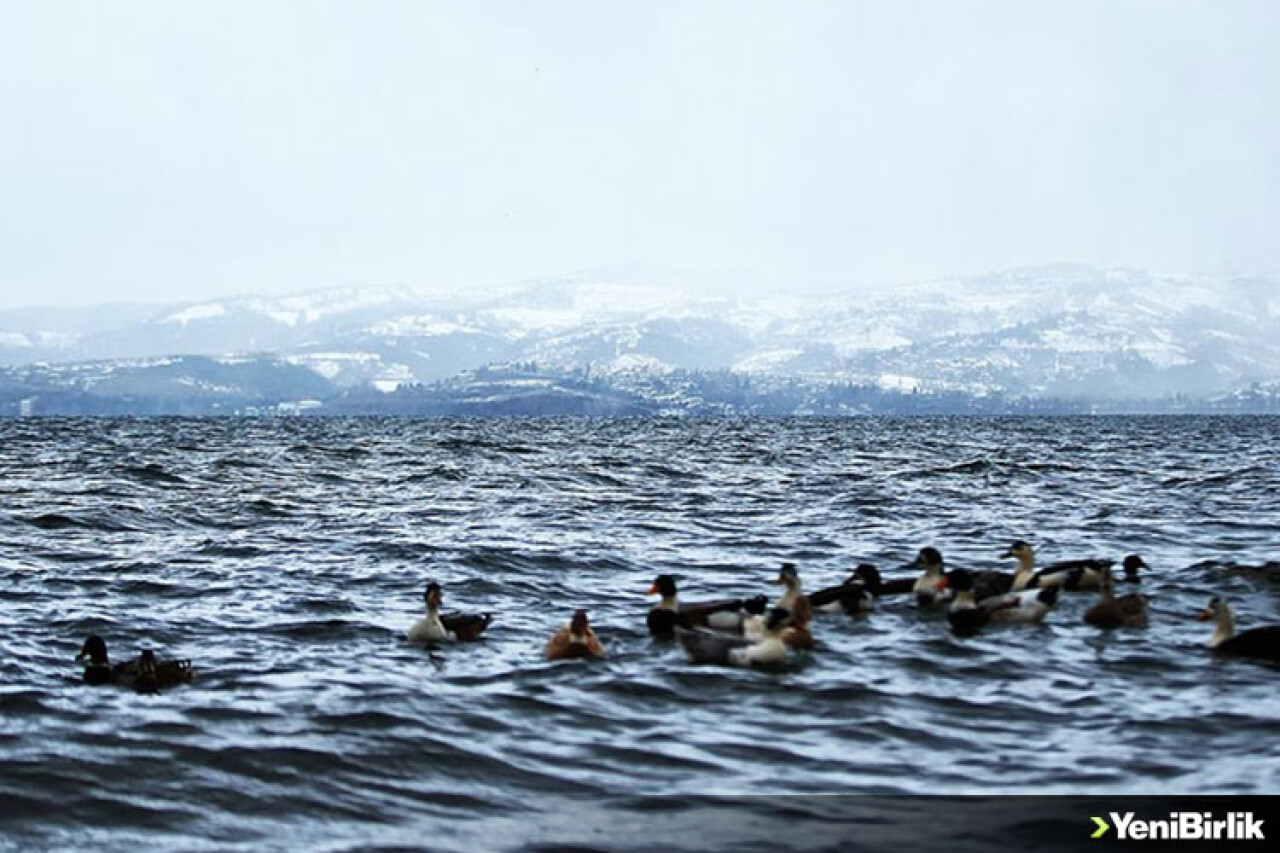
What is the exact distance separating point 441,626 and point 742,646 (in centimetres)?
405

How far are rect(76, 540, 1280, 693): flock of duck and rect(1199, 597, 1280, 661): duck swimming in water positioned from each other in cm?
1

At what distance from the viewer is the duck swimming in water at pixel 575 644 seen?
17.7 meters

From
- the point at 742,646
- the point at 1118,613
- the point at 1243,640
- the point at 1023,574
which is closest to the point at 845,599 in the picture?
the point at 1023,574

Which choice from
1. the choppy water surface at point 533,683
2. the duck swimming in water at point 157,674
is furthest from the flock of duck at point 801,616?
the choppy water surface at point 533,683

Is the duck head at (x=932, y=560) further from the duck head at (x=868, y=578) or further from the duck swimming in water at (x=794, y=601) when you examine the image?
the duck swimming in water at (x=794, y=601)

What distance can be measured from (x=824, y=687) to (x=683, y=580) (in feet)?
31.9

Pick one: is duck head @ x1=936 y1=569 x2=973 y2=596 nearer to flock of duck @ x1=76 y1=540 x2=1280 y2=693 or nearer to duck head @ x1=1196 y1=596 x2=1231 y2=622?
flock of duck @ x1=76 y1=540 x2=1280 y2=693

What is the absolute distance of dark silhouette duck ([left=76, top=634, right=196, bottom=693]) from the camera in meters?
15.8

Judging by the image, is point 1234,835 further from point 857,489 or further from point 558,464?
point 558,464

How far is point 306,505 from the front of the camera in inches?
1617

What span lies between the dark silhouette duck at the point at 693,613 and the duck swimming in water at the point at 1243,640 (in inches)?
227

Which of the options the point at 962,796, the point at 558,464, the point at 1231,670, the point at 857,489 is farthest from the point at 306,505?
the point at 962,796

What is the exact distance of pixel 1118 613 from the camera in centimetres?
1991

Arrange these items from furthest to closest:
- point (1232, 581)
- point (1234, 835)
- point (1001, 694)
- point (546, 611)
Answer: point (1232, 581) → point (546, 611) → point (1001, 694) → point (1234, 835)
